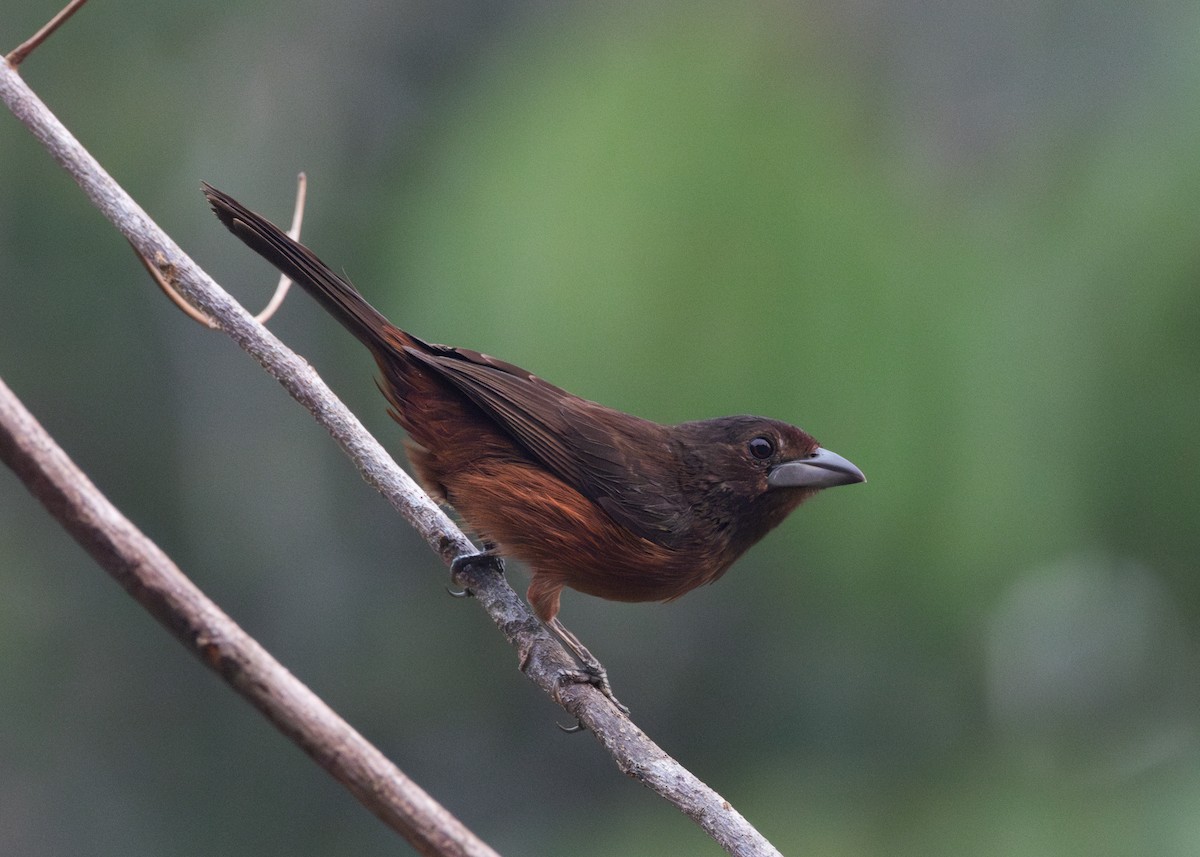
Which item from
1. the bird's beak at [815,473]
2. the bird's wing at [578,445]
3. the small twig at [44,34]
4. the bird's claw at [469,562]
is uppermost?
the bird's beak at [815,473]

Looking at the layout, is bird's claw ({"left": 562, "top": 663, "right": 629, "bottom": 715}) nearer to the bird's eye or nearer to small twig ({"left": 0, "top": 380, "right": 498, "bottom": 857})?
the bird's eye

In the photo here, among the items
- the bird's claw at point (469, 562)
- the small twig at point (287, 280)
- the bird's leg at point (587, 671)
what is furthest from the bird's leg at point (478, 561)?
the small twig at point (287, 280)

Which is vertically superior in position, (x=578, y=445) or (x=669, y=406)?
(x=669, y=406)

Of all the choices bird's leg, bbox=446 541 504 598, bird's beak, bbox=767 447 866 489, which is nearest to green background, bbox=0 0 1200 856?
bird's beak, bbox=767 447 866 489

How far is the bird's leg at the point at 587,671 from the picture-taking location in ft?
9.96

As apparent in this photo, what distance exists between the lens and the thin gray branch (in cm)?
274

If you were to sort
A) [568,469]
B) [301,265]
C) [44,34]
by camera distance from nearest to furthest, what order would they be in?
[44,34] → [301,265] → [568,469]

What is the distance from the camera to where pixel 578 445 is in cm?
371

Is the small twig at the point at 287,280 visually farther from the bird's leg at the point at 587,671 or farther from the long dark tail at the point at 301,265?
the bird's leg at the point at 587,671

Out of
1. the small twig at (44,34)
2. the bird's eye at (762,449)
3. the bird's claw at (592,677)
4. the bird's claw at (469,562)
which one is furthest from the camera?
the bird's eye at (762,449)

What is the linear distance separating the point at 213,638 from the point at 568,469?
2.17 meters

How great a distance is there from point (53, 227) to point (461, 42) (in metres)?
2.67

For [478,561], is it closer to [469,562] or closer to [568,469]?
[469,562]

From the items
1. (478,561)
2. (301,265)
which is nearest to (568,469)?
(478,561)
